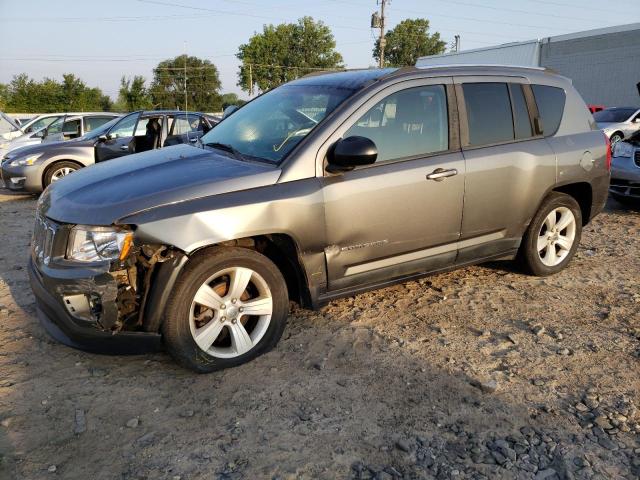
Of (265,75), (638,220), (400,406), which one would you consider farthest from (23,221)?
(265,75)

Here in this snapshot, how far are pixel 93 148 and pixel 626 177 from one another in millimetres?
8872

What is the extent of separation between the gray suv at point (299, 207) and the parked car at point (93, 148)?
17.0ft

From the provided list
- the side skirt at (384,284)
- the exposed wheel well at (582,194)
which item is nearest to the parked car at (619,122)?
the exposed wheel well at (582,194)

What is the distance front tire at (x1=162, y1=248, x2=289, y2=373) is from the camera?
2957 millimetres

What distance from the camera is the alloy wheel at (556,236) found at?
4.69m

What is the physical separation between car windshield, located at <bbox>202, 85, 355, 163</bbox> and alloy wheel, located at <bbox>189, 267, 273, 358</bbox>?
819mm

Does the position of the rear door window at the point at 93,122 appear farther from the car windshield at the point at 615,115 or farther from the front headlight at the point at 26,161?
the car windshield at the point at 615,115

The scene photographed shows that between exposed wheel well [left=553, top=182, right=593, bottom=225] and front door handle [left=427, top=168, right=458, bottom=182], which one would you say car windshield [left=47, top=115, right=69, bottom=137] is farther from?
exposed wheel well [left=553, top=182, right=593, bottom=225]

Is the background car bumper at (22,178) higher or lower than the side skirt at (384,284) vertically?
higher

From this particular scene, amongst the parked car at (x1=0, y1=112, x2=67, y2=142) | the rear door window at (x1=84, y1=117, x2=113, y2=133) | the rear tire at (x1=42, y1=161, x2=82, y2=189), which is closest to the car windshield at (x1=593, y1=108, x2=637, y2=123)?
the rear door window at (x1=84, y1=117, x2=113, y2=133)

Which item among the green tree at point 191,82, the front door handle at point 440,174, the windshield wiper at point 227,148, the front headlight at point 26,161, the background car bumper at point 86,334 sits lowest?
the background car bumper at point 86,334

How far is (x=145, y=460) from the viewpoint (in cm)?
242

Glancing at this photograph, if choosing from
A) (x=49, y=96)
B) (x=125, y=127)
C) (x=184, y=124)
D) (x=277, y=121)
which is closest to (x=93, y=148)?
(x=125, y=127)

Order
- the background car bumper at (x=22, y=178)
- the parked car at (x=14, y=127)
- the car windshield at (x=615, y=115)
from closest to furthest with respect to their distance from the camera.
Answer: the background car bumper at (x=22, y=178)
the parked car at (x=14, y=127)
the car windshield at (x=615, y=115)
